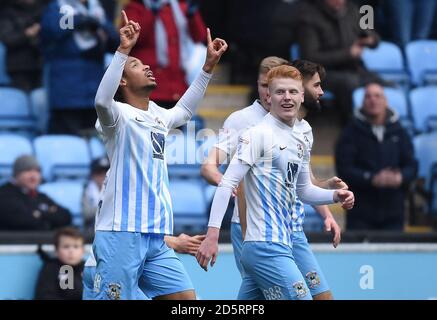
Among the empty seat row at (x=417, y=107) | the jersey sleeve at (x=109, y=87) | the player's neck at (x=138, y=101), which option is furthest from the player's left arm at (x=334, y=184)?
the empty seat row at (x=417, y=107)

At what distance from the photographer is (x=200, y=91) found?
27.1 feet

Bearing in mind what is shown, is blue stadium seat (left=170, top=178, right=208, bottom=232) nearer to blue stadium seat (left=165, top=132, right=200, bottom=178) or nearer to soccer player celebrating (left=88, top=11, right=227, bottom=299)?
blue stadium seat (left=165, top=132, right=200, bottom=178)

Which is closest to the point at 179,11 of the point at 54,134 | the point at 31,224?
the point at 54,134

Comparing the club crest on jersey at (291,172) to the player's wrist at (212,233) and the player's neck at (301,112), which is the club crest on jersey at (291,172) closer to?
the player's neck at (301,112)

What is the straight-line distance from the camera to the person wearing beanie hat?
1104 cm

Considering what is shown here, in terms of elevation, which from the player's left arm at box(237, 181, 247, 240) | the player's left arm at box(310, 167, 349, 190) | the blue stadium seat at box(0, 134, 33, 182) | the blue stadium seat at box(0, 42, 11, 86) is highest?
the blue stadium seat at box(0, 42, 11, 86)

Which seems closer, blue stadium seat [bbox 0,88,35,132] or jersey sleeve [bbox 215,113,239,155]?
jersey sleeve [bbox 215,113,239,155]

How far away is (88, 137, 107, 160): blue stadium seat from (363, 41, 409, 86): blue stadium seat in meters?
2.82

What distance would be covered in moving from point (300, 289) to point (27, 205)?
350 centimetres

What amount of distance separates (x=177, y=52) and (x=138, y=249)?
4.32 meters

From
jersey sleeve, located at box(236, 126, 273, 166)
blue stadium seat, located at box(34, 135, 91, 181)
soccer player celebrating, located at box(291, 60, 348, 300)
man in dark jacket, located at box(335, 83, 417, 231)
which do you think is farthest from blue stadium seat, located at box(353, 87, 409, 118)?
jersey sleeve, located at box(236, 126, 273, 166)

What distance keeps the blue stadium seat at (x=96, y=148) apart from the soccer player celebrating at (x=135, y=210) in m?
3.74

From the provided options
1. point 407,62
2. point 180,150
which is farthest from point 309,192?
point 407,62

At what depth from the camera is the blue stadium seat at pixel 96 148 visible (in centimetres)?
1162
